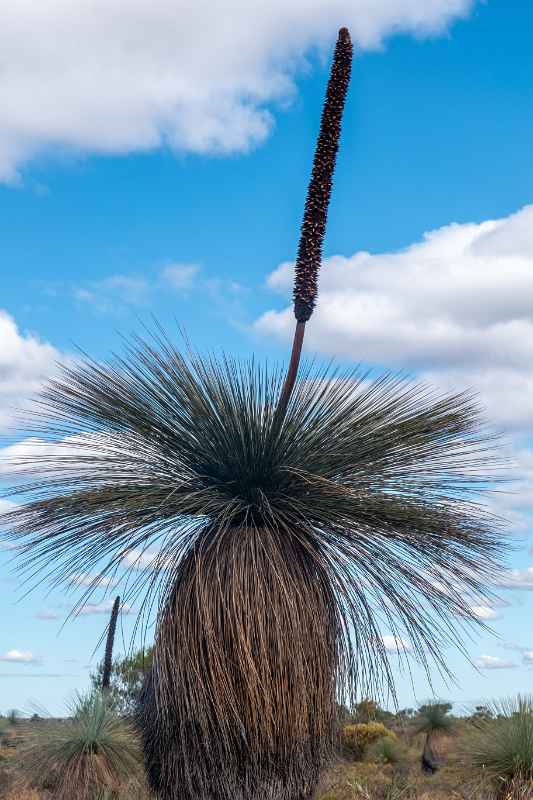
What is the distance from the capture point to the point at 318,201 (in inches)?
369

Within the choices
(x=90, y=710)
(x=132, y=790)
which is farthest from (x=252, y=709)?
(x=90, y=710)

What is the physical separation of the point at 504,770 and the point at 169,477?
7.11 meters

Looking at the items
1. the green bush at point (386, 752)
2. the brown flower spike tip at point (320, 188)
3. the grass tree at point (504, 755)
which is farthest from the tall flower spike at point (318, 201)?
the green bush at point (386, 752)

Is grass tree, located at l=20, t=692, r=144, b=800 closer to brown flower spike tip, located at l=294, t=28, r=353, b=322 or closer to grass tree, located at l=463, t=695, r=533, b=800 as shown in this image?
grass tree, located at l=463, t=695, r=533, b=800

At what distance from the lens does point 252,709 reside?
8.88m

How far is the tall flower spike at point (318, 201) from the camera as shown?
9.36 m

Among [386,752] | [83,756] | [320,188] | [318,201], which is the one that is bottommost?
[386,752]

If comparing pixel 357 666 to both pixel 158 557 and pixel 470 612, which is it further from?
pixel 158 557

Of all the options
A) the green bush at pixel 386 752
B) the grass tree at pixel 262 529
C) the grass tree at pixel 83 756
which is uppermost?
the grass tree at pixel 262 529

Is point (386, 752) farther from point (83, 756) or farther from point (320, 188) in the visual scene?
point (320, 188)

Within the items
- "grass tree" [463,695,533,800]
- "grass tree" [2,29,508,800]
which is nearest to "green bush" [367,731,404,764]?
"grass tree" [463,695,533,800]

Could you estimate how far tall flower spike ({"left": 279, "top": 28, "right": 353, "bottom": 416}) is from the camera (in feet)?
30.7

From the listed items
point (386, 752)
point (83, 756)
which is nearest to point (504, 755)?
point (83, 756)

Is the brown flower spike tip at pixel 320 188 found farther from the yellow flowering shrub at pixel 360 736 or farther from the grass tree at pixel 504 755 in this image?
the yellow flowering shrub at pixel 360 736
